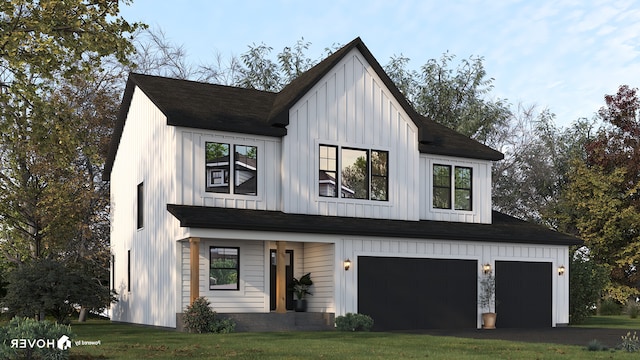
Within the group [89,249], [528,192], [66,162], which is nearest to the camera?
[66,162]

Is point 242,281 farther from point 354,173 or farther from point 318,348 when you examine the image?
point 318,348

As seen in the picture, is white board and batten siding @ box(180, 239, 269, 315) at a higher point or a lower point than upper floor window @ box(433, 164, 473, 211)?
Answer: lower

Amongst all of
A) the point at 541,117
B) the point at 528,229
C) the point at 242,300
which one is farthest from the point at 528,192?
the point at 242,300

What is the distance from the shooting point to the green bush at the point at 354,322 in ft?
82.1

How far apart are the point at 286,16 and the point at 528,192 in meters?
26.5

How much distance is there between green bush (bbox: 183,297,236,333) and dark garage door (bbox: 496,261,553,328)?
10822mm

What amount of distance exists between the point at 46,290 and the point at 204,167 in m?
7.61

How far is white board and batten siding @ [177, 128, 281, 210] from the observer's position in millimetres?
25312

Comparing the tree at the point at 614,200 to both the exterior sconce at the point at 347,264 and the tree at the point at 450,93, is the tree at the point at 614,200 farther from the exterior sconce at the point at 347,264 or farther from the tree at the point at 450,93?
the exterior sconce at the point at 347,264

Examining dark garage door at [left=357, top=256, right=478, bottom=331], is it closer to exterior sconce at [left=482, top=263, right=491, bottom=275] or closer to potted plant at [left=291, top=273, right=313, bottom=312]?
exterior sconce at [left=482, top=263, right=491, bottom=275]

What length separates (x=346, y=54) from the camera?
1108 inches

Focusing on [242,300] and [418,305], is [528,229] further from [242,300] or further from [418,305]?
[242,300]

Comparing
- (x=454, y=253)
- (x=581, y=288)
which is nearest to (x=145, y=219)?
(x=454, y=253)

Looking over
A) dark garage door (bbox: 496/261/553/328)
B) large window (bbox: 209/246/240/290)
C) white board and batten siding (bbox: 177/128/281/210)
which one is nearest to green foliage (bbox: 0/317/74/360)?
large window (bbox: 209/246/240/290)
